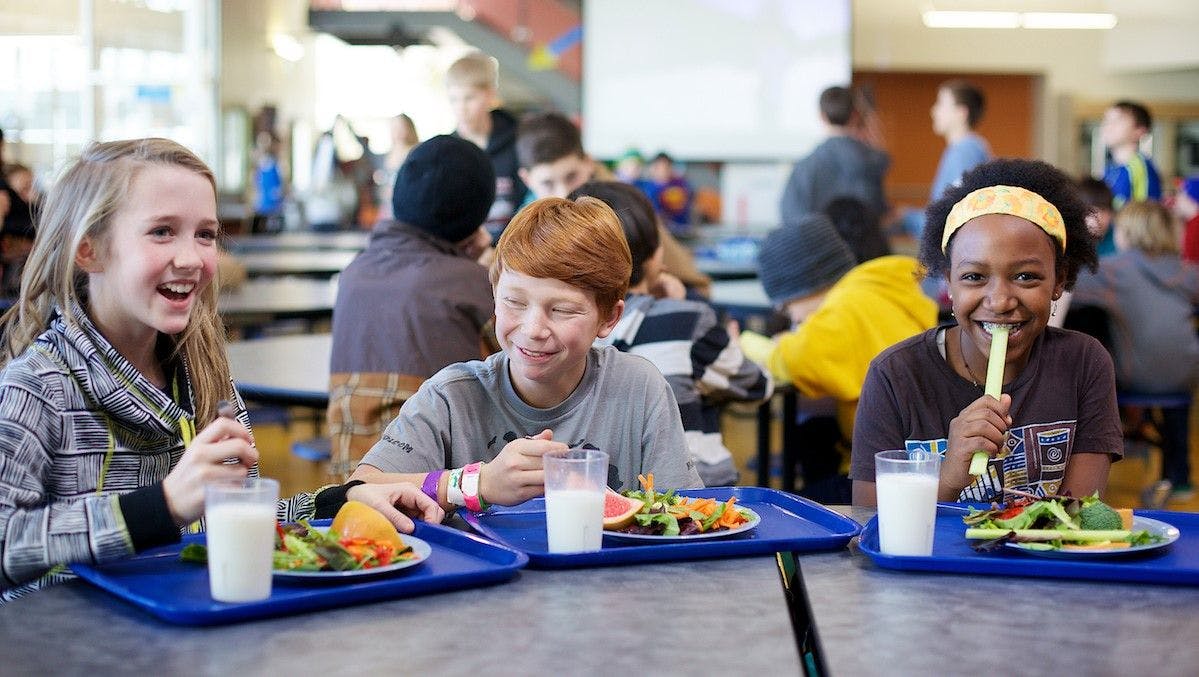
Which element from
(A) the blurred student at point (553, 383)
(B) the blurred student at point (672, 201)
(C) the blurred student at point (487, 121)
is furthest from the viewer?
(B) the blurred student at point (672, 201)

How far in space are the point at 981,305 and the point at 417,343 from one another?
1271 millimetres

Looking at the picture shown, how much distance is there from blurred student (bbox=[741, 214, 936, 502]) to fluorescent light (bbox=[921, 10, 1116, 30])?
1129 centimetres

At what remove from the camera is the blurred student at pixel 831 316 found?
3279 millimetres

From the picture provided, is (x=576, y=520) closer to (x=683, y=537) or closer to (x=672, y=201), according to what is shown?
(x=683, y=537)

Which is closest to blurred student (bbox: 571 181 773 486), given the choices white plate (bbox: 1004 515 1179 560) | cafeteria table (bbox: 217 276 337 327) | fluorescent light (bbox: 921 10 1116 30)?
white plate (bbox: 1004 515 1179 560)

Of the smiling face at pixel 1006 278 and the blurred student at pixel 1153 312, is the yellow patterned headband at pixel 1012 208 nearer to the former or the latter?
the smiling face at pixel 1006 278

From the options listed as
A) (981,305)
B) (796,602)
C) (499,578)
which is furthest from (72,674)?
(981,305)

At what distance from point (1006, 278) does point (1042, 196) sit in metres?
0.24

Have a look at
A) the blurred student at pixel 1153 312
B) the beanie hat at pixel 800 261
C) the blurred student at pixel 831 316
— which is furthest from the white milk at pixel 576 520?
the blurred student at pixel 1153 312

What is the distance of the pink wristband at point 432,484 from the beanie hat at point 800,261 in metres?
1.93

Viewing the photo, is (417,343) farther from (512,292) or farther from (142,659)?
(142,659)

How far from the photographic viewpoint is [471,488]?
1689 mm

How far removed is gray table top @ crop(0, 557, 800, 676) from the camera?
1.12m

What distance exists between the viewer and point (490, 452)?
1960mm
